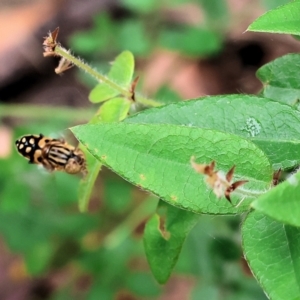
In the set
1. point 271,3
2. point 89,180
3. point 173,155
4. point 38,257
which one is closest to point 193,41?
point 271,3

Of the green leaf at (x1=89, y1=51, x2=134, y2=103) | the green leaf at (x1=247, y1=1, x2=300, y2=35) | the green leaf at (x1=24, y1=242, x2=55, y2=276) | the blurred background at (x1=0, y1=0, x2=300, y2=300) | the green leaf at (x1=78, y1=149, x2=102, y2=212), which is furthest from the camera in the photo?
the green leaf at (x1=24, y1=242, x2=55, y2=276)

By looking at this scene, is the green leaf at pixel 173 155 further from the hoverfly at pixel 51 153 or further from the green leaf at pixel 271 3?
the green leaf at pixel 271 3

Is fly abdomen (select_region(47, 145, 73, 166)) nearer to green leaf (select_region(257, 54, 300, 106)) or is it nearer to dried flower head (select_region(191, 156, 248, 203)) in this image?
green leaf (select_region(257, 54, 300, 106))

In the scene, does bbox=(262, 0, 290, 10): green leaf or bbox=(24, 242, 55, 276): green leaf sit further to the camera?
bbox=(24, 242, 55, 276): green leaf

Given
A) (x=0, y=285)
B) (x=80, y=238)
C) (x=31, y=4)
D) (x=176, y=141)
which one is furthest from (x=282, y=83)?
(x=31, y=4)

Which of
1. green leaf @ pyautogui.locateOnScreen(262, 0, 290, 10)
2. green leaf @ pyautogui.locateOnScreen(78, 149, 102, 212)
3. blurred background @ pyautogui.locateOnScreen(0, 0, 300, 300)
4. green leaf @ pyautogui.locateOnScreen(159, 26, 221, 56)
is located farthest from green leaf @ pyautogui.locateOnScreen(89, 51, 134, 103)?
green leaf @ pyautogui.locateOnScreen(159, 26, 221, 56)
